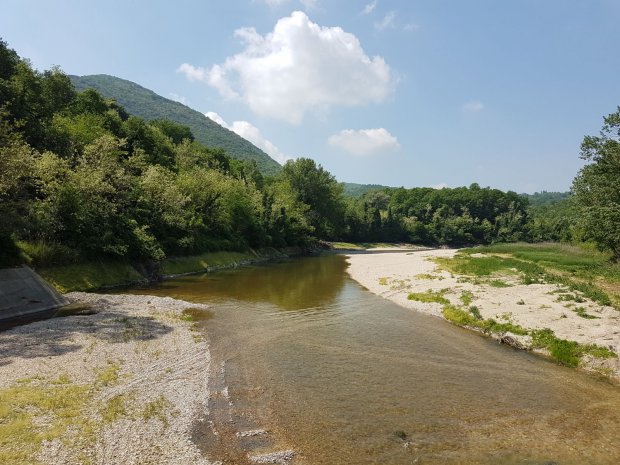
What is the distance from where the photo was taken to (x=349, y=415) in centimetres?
1459

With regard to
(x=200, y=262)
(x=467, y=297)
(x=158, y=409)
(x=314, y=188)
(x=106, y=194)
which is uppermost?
(x=314, y=188)

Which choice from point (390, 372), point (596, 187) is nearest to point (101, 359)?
point (390, 372)

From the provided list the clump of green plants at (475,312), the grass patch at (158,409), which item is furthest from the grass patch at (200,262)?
the grass patch at (158,409)

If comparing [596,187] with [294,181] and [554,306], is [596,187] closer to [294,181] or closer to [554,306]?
[554,306]

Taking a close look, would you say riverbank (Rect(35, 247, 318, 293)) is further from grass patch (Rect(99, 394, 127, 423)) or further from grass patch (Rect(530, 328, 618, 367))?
grass patch (Rect(530, 328, 618, 367))

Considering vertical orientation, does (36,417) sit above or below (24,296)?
below

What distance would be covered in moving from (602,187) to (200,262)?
5267 cm

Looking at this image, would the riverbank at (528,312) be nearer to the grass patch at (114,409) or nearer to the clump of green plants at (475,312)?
the clump of green plants at (475,312)

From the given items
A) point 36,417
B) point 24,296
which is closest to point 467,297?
point 36,417

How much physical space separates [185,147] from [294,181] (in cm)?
4050

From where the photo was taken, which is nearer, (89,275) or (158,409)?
(158,409)

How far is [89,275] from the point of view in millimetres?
38594

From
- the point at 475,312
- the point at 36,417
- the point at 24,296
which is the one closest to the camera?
the point at 36,417

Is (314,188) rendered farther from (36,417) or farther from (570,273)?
(36,417)
